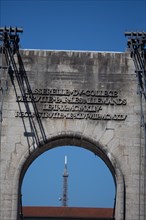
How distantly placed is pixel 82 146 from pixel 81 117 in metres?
1.62

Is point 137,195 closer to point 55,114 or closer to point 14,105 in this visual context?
point 55,114

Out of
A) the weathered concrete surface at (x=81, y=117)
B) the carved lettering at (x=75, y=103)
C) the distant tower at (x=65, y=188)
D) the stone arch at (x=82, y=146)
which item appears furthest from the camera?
the distant tower at (x=65, y=188)

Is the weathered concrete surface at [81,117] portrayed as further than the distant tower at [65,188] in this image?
No

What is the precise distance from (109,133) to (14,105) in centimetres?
449

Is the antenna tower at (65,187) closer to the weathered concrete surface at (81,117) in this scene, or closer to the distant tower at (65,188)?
the distant tower at (65,188)

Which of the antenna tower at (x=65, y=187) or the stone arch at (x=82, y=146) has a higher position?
the antenna tower at (x=65, y=187)

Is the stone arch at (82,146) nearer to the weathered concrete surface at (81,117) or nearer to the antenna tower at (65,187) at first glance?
the weathered concrete surface at (81,117)

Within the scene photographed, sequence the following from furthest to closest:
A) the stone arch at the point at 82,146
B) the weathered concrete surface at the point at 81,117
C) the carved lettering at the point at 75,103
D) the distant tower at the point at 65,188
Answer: the distant tower at the point at 65,188
the carved lettering at the point at 75,103
the weathered concrete surface at the point at 81,117
the stone arch at the point at 82,146

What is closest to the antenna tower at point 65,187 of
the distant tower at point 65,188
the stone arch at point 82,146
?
the distant tower at point 65,188

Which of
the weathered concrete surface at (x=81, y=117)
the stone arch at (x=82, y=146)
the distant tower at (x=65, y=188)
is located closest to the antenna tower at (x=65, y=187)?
the distant tower at (x=65, y=188)

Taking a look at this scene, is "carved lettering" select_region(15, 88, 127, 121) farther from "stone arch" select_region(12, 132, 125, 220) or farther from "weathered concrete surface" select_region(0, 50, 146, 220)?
"stone arch" select_region(12, 132, 125, 220)

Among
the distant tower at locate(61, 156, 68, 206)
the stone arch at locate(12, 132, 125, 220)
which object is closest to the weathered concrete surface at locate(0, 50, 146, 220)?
the stone arch at locate(12, 132, 125, 220)

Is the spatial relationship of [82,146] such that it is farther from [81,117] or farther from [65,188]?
[65,188]

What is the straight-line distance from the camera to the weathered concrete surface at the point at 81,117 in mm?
23359
